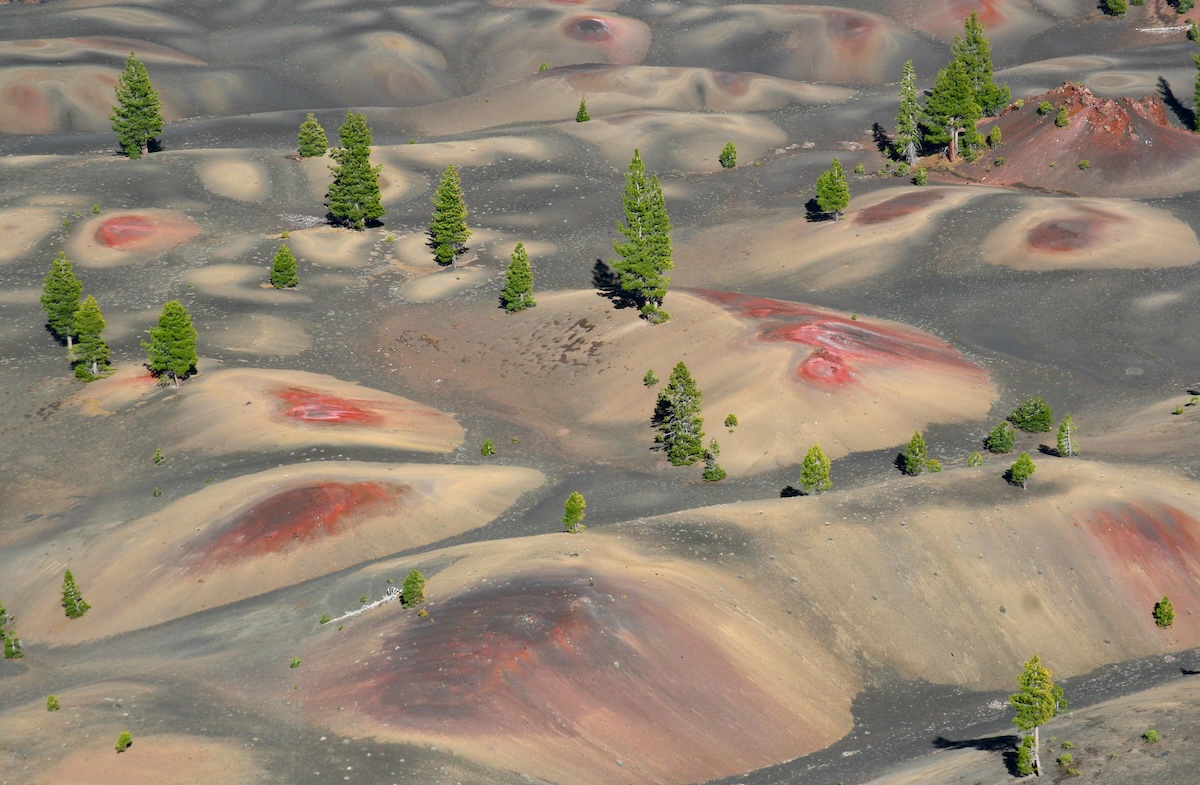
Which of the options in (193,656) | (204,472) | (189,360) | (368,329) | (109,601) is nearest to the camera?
(193,656)

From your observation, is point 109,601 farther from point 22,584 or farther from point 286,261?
point 286,261

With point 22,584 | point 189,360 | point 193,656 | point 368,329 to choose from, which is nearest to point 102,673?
point 193,656

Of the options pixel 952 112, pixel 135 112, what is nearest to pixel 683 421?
pixel 952 112

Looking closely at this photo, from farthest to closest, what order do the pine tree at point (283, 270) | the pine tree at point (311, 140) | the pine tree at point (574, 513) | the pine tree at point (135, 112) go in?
1. the pine tree at point (311, 140)
2. the pine tree at point (135, 112)
3. the pine tree at point (283, 270)
4. the pine tree at point (574, 513)

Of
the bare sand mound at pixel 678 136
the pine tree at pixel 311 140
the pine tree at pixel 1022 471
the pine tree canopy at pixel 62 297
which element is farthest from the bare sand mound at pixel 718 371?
the bare sand mound at pixel 678 136

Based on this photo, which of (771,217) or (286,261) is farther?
(771,217)

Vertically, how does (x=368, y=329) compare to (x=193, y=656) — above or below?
above

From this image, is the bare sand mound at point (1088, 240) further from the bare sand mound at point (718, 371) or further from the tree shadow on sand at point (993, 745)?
the tree shadow on sand at point (993, 745)
